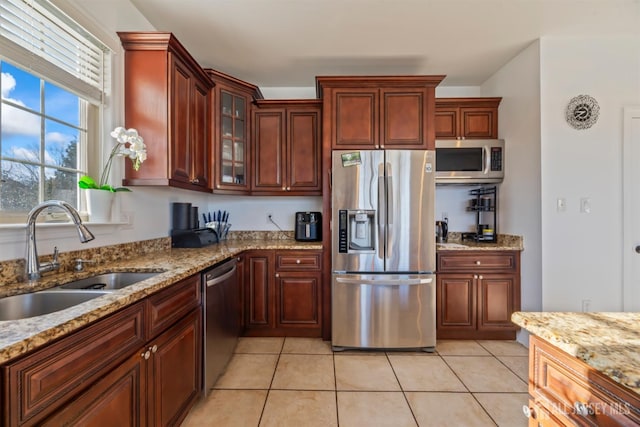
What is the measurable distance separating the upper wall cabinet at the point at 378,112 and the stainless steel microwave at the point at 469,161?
0.45 meters

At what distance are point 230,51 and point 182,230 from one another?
1.70m

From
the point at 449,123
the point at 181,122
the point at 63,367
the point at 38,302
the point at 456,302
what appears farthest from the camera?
the point at 449,123

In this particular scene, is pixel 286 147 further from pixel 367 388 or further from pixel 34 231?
pixel 367 388

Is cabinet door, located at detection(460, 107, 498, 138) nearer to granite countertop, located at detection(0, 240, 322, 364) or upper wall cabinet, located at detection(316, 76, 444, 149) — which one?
upper wall cabinet, located at detection(316, 76, 444, 149)

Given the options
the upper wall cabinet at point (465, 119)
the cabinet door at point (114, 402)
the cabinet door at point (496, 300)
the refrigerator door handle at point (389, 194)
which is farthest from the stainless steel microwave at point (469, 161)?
the cabinet door at point (114, 402)

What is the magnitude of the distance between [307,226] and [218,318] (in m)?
1.32

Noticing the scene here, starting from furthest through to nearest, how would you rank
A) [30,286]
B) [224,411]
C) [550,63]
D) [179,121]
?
[550,63] → [179,121] → [224,411] → [30,286]

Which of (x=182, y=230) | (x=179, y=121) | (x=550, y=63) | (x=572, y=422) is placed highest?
(x=550, y=63)

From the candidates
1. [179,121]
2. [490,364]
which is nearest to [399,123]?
[179,121]

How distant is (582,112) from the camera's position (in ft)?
7.98

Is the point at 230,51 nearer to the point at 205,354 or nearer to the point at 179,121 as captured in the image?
the point at 179,121

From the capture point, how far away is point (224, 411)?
1754mm

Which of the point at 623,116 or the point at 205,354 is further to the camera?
the point at 623,116

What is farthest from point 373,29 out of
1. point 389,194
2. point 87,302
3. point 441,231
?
point 87,302
